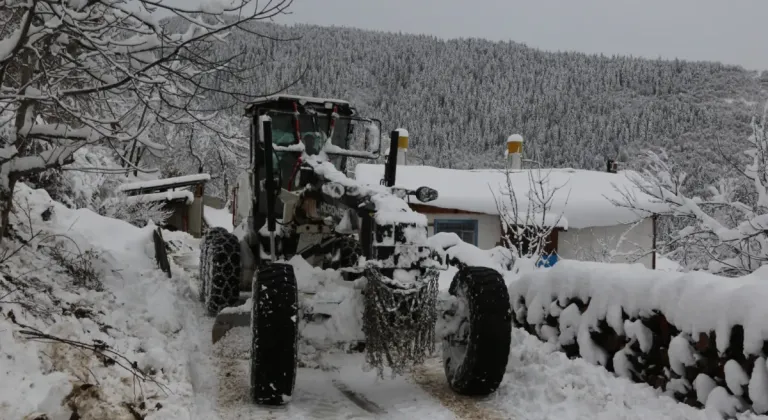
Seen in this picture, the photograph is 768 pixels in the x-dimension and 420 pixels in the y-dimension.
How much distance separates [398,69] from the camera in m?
98.7

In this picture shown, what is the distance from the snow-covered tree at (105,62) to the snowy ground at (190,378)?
48.4 inches

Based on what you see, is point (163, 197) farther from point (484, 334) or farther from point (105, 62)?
point (484, 334)

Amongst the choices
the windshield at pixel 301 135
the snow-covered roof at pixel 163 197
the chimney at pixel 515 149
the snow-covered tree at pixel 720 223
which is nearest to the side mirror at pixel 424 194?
the windshield at pixel 301 135

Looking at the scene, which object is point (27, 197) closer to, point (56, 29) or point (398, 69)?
point (56, 29)

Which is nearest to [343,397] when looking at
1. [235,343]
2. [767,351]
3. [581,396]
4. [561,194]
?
[235,343]

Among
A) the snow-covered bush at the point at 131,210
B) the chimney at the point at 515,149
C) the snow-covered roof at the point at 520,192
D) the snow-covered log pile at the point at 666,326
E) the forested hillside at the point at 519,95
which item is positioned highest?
the forested hillside at the point at 519,95

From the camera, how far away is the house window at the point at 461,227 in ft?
64.7

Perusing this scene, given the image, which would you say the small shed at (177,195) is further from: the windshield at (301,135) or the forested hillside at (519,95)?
the forested hillside at (519,95)

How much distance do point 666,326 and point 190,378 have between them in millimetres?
3924

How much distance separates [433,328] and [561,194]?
15.6 m

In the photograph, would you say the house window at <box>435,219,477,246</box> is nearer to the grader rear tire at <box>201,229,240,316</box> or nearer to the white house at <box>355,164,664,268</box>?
the white house at <box>355,164,664,268</box>

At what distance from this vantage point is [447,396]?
590 centimetres

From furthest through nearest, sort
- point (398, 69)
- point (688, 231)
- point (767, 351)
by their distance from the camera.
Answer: point (398, 69) < point (688, 231) < point (767, 351)

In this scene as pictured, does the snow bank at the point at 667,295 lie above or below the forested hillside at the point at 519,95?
below
